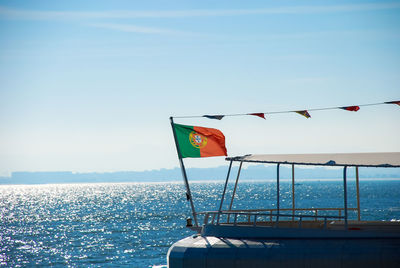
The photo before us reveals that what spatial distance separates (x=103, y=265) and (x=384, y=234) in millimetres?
37943

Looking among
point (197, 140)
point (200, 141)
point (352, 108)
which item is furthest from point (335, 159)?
point (197, 140)

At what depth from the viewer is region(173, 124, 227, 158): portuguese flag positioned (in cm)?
2372

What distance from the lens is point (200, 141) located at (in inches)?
938

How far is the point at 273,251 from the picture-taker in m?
19.6

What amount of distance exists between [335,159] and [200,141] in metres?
5.66

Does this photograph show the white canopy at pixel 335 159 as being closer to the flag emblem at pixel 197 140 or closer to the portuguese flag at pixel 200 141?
the portuguese flag at pixel 200 141

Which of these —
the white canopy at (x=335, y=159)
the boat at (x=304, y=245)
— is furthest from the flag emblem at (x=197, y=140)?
the boat at (x=304, y=245)

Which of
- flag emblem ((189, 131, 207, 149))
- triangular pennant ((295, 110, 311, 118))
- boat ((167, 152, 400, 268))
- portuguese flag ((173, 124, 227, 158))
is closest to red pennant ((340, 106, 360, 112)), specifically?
triangular pennant ((295, 110, 311, 118))

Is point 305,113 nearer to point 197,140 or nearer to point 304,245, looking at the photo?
point 197,140

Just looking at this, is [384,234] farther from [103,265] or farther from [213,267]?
[103,265]

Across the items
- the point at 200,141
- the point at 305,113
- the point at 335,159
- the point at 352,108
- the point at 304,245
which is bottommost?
the point at 304,245

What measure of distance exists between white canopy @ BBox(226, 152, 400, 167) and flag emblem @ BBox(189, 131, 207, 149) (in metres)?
1.34

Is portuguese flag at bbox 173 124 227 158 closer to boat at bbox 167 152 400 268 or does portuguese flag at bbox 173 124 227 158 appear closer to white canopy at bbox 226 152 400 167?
white canopy at bbox 226 152 400 167

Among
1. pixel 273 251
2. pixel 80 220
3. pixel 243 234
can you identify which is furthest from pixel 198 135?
pixel 80 220
